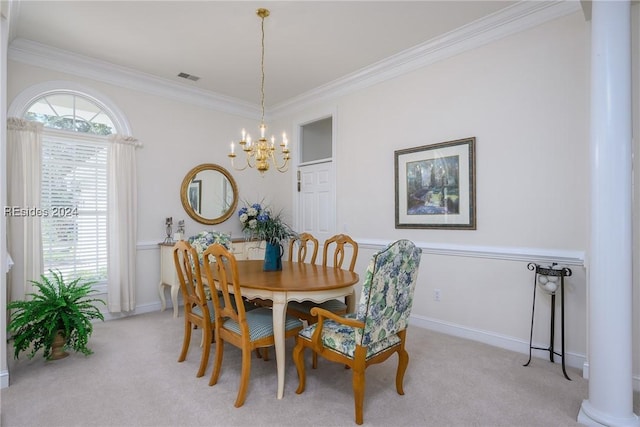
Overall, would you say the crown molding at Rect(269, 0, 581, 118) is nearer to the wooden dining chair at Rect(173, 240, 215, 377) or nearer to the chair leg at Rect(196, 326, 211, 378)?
the wooden dining chair at Rect(173, 240, 215, 377)

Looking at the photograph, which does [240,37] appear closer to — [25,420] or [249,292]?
[249,292]

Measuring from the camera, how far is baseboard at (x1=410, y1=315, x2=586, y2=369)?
9.10 feet

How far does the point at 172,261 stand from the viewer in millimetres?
4168

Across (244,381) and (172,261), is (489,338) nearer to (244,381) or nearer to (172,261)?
(244,381)

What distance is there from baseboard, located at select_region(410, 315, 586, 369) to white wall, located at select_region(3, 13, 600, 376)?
0.01 metres

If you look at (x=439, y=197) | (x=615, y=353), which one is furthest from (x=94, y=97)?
(x=615, y=353)

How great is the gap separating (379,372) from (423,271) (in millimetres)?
1417

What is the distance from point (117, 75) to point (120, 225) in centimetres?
179

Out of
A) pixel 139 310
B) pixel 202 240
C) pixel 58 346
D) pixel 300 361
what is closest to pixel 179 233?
pixel 139 310

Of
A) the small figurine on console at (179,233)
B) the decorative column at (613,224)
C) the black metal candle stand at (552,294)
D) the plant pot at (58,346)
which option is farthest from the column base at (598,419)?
the small figurine on console at (179,233)

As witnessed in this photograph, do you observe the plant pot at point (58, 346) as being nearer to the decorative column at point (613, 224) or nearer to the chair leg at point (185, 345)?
the chair leg at point (185, 345)

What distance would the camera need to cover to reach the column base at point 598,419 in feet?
6.26

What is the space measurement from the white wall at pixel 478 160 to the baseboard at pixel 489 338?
1 centimetres

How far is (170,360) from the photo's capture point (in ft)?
9.39
